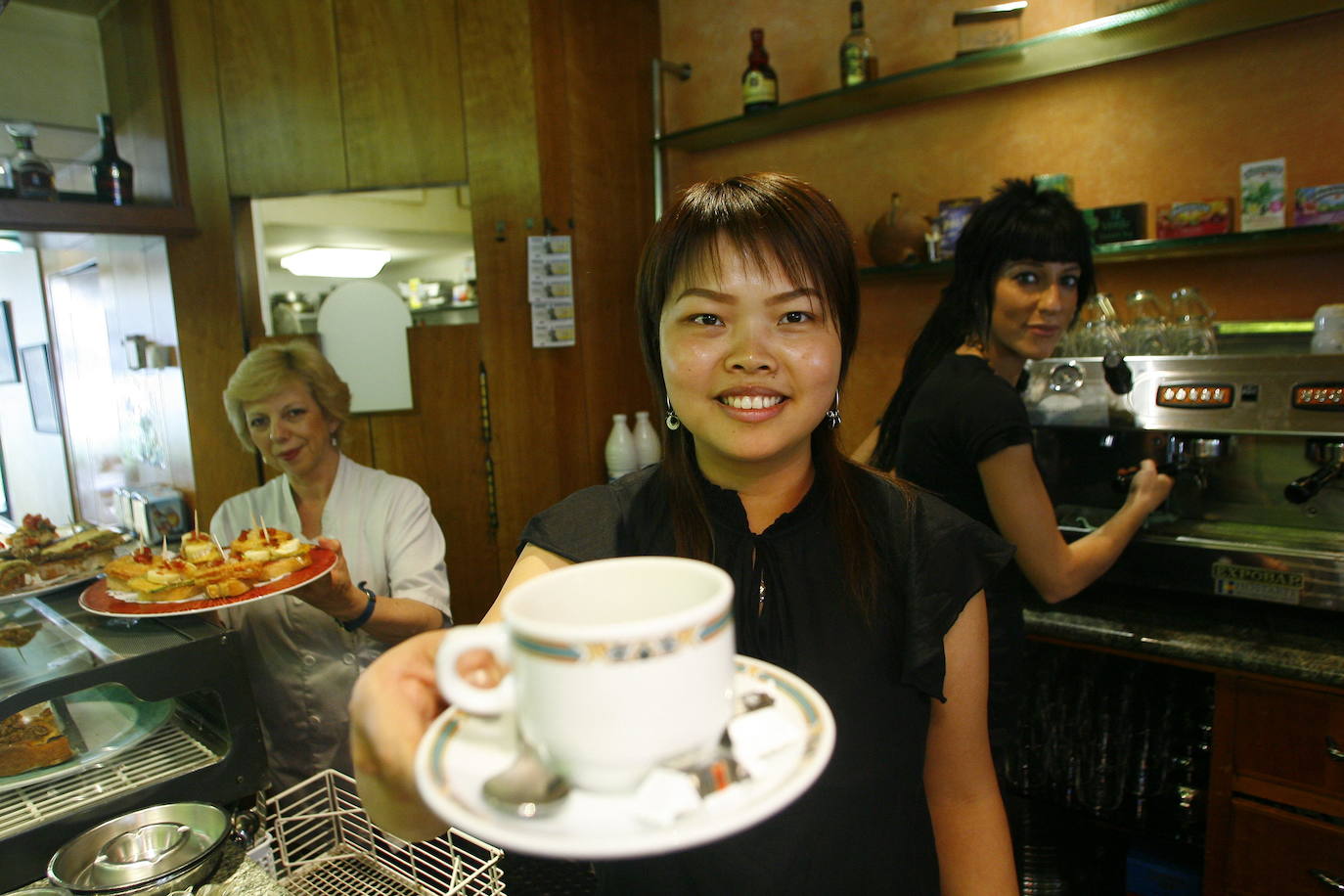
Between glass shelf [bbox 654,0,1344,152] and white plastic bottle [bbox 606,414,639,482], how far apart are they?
1.21 metres

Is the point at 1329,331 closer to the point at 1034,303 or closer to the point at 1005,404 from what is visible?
the point at 1034,303

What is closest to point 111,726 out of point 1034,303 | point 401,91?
point 1034,303

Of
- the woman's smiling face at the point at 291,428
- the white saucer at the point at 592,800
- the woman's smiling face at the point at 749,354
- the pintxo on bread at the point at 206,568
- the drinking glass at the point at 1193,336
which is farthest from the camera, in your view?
the woman's smiling face at the point at 291,428

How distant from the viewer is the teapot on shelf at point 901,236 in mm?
2564

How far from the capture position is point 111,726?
126cm

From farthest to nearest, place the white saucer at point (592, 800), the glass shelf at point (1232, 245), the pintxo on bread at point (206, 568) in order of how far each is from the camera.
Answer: the glass shelf at point (1232, 245), the pintxo on bread at point (206, 568), the white saucer at point (592, 800)

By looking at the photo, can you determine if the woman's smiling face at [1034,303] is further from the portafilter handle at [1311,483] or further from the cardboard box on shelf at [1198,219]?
the cardboard box on shelf at [1198,219]

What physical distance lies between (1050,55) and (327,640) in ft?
8.54

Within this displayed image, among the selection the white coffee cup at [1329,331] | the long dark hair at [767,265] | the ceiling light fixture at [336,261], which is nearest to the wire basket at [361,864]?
the long dark hair at [767,265]

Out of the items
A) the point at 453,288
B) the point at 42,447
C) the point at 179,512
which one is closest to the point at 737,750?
the point at 453,288

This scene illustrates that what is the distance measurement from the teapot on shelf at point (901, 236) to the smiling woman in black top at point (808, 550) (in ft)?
5.76

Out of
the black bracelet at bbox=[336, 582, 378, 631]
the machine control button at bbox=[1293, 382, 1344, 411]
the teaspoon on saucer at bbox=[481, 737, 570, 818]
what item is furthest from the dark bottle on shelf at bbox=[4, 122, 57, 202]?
the machine control button at bbox=[1293, 382, 1344, 411]

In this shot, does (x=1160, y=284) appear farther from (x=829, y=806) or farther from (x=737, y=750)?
(x=737, y=750)

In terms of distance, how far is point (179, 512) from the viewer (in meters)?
3.12
